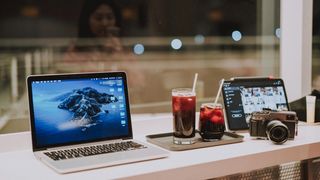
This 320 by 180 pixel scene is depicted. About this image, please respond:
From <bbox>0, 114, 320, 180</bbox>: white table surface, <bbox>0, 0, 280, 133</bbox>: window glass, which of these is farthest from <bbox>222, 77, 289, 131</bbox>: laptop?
<bbox>0, 0, 280, 133</bbox>: window glass

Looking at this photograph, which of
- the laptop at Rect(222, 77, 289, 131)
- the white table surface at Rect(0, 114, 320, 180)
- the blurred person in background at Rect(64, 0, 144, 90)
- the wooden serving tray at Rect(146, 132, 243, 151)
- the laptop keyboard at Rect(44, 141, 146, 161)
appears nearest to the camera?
the white table surface at Rect(0, 114, 320, 180)

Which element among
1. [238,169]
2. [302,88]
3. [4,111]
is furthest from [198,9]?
[238,169]

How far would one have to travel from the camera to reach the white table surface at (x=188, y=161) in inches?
48.0

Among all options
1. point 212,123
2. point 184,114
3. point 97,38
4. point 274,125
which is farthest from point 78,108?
point 97,38

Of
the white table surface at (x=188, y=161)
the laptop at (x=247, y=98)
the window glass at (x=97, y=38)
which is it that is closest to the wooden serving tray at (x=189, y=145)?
the white table surface at (x=188, y=161)

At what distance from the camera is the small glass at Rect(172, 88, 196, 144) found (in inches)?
58.7

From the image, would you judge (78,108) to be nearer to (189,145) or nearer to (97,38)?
(189,145)

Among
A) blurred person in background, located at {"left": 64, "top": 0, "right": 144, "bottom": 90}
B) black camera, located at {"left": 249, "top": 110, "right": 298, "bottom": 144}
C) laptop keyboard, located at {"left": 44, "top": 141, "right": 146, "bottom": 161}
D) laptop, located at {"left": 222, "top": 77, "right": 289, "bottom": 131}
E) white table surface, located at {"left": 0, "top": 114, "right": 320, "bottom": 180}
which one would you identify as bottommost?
white table surface, located at {"left": 0, "top": 114, "right": 320, "bottom": 180}

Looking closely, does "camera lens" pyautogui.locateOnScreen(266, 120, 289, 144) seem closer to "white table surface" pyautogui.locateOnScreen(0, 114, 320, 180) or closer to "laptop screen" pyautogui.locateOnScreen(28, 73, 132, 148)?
"white table surface" pyautogui.locateOnScreen(0, 114, 320, 180)

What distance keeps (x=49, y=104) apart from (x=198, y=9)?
166 cm

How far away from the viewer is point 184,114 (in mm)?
1499

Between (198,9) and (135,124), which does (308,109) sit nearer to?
(135,124)

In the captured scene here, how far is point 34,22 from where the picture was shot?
129 inches

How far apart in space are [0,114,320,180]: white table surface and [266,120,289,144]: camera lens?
22 mm
